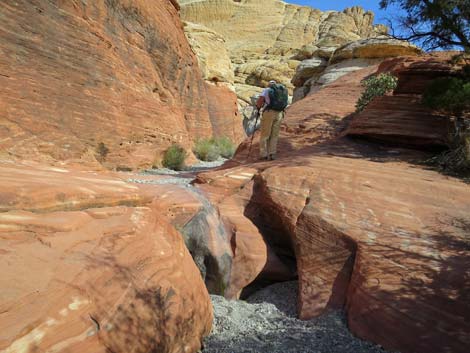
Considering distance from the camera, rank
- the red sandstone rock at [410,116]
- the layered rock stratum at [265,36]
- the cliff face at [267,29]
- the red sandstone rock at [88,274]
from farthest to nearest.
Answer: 1. the cliff face at [267,29]
2. the layered rock stratum at [265,36]
3. the red sandstone rock at [410,116]
4. the red sandstone rock at [88,274]

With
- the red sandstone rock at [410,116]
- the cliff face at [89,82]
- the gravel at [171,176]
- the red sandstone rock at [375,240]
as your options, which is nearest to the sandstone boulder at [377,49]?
the red sandstone rock at [410,116]

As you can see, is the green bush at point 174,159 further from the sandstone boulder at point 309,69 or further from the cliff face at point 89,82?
the sandstone boulder at point 309,69

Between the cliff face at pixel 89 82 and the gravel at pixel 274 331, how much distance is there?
3.26 meters

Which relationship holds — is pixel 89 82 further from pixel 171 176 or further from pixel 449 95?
pixel 449 95

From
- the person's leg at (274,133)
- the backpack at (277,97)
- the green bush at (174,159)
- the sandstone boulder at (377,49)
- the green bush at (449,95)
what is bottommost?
the green bush at (174,159)

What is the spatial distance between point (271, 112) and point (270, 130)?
0.35 m

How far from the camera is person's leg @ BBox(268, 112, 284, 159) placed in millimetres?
6634

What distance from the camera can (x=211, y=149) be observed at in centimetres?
1338

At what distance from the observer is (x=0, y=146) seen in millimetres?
5668

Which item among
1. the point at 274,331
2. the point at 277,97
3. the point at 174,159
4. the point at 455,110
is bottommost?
the point at 274,331

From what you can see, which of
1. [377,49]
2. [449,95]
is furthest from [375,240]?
[377,49]

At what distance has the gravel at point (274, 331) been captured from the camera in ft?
8.16

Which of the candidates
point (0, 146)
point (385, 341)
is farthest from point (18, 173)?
point (0, 146)

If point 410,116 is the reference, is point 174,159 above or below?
below
